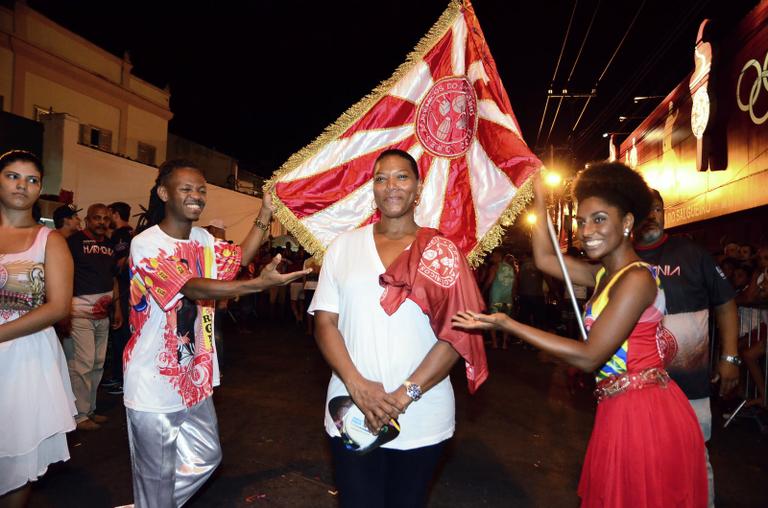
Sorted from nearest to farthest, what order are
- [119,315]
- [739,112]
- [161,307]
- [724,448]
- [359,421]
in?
Answer: [359,421]
[161,307]
[724,448]
[119,315]
[739,112]

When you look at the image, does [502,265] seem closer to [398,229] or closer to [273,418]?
[273,418]

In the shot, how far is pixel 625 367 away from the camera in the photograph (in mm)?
2307

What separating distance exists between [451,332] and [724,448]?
4857 millimetres

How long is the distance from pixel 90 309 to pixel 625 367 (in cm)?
553

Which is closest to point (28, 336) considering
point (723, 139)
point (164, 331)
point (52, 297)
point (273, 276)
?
point (52, 297)

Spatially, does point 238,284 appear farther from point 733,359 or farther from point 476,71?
point 733,359

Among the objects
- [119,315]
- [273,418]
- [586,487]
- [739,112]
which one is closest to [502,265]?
[739,112]

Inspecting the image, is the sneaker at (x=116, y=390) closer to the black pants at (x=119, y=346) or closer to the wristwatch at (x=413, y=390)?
the black pants at (x=119, y=346)

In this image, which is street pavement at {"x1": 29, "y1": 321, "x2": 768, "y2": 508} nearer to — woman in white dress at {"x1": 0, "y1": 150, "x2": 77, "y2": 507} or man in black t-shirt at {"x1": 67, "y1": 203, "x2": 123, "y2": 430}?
man in black t-shirt at {"x1": 67, "y1": 203, "x2": 123, "y2": 430}

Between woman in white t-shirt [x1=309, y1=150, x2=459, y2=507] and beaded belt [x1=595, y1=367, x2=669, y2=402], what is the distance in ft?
2.52

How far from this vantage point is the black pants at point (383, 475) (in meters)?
2.12

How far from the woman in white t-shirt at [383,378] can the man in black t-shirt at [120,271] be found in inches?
184

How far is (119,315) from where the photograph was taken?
6281 millimetres

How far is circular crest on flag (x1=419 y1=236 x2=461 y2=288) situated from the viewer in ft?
7.04
